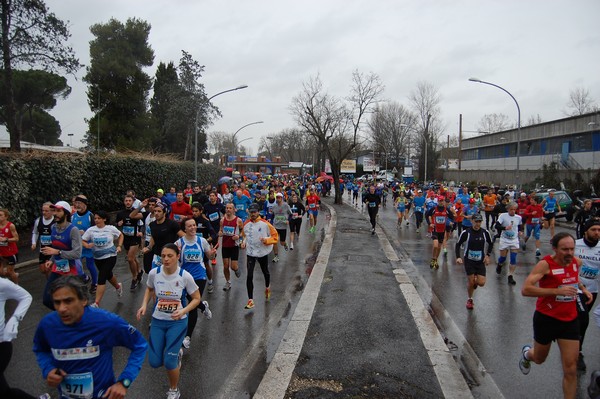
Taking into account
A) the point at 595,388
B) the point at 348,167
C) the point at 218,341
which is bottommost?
the point at 218,341

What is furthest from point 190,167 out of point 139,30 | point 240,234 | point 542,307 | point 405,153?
point 405,153

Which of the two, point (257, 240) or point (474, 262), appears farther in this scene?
point (257, 240)

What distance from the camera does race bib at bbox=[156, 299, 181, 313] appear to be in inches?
165

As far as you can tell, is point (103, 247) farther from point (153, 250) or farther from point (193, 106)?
point (193, 106)

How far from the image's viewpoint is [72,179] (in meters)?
15.7

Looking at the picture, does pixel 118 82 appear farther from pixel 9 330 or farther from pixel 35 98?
pixel 9 330

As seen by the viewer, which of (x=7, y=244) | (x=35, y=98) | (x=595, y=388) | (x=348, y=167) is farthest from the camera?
(x=348, y=167)

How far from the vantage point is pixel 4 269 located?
738cm

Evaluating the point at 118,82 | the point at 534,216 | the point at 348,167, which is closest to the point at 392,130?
the point at 348,167

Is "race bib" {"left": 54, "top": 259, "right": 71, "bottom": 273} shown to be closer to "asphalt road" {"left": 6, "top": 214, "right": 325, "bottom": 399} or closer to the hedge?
"asphalt road" {"left": 6, "top": 214, "right": 325, "bottom": 399}

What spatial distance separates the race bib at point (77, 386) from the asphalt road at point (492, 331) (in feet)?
11.8

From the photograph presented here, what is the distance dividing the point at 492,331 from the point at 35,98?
43.4m

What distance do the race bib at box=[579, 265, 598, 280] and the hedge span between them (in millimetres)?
13623

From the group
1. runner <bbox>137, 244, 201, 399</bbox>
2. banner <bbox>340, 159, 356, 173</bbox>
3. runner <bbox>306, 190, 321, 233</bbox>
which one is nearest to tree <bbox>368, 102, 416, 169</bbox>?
banner <bbox>340, 159, 356, 173</bbox>
